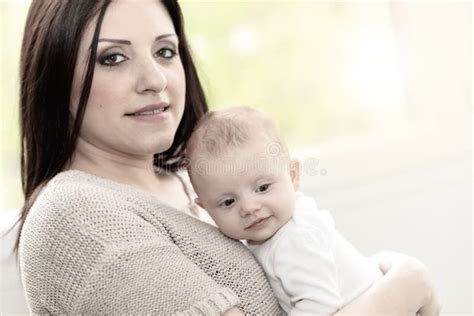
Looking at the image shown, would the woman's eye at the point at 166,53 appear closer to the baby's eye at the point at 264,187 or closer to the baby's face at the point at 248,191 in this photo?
the baby's face at the point at 248,191

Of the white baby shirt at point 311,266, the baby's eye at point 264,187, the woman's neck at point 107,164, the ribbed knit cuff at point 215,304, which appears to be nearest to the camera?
the ribbed knit cuff at point 215,304

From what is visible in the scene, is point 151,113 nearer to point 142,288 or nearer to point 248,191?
point 248,191

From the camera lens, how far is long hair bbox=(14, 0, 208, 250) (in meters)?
1.48

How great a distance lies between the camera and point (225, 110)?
4.92ft

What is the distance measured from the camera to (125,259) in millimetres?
1194

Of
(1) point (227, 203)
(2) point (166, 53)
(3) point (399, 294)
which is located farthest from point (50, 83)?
(3) point (399, 294)

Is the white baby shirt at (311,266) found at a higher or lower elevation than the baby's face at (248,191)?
lower

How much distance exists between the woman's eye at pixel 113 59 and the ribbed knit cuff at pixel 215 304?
604mm

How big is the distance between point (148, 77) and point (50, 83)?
0.24 meters

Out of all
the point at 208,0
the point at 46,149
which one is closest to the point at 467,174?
the point at 208,0

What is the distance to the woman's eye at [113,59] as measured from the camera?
1.51 m

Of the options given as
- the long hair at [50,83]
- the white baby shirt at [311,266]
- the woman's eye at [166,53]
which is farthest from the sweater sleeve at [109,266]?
the woman's eye at [166,53]

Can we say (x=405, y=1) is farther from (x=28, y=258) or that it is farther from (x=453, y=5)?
(x=28, y=258)

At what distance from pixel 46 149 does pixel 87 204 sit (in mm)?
388
